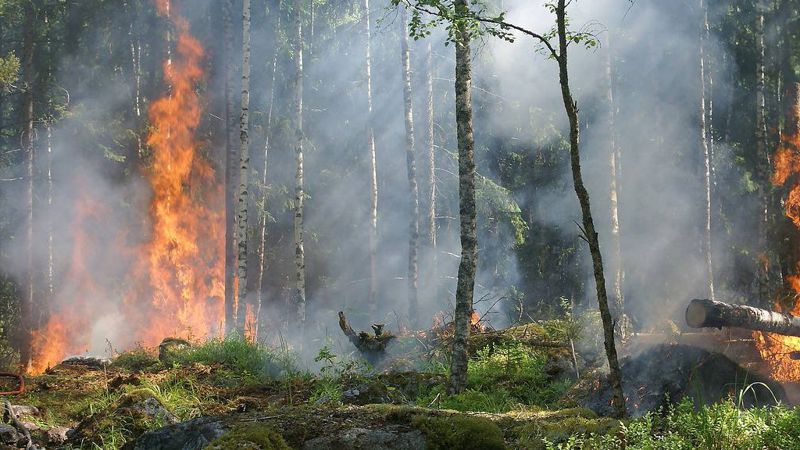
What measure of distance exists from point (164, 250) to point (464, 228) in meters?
16.0

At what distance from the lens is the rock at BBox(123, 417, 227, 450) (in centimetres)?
422

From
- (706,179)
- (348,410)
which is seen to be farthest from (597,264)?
(706,179)

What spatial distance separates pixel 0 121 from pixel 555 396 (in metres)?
22.3

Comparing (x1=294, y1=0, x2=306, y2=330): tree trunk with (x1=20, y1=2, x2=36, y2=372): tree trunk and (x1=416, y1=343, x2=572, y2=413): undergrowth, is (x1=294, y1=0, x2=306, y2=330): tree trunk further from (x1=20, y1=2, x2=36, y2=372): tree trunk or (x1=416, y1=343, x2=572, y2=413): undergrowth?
(x1=416, y1=343, x2=572, y2=413): undergrowth

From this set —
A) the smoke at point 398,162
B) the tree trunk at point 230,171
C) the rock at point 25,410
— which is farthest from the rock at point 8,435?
the smoke at point 398,162

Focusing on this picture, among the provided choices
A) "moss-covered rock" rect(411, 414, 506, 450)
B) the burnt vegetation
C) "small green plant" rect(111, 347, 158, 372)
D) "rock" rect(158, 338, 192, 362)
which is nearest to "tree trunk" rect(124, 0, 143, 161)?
the burnt vegetation

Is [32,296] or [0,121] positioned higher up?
[0,121]

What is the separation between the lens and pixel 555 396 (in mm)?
9828

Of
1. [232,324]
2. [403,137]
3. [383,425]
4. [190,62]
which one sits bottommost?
[232,324]

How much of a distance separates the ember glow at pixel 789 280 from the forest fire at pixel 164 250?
16.7 meters

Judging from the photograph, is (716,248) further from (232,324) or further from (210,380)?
(210,380)

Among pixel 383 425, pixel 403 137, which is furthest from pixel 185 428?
pixel 403 137

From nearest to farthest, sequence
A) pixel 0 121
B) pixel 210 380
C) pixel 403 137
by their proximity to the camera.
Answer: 1. pixel 210 380
2. pixel 0 121
3. pixel 403 137

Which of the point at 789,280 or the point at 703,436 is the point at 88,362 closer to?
the point at 703,436
